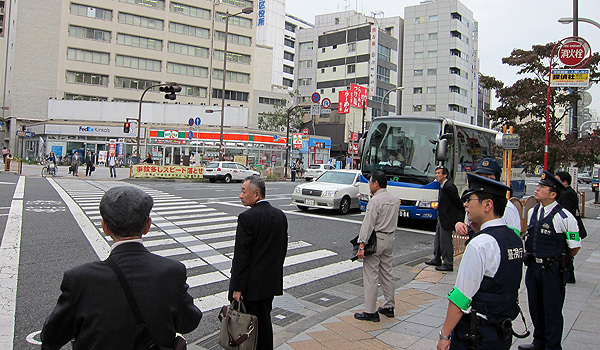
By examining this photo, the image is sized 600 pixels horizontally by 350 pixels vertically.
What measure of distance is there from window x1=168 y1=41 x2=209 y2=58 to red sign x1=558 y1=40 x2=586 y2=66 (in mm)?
54597

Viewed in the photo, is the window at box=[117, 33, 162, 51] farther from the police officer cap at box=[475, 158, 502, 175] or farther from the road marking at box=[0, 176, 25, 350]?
the police officer cap at box=[475, 158, 502, 175]

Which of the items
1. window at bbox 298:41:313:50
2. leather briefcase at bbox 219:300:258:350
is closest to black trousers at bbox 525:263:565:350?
leather briefcase at bbox 219:300:258:350

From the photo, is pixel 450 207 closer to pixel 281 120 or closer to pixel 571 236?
pixel 571 236

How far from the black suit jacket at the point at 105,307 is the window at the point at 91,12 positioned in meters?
61.0

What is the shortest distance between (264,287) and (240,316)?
0.42 meters

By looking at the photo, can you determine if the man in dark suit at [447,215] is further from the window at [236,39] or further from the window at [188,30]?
the window at [236,39]

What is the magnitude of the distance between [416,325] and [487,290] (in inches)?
113

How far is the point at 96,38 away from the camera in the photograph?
54.7 metres

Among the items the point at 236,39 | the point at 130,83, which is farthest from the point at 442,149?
the point at 236,39

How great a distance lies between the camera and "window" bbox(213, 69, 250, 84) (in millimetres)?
63156

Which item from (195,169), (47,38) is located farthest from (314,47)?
(195,169)

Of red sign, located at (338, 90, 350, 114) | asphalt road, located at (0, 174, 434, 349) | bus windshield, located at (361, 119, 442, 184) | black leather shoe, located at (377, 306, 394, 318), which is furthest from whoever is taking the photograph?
red sign, located at (338, 90, 350, 114)

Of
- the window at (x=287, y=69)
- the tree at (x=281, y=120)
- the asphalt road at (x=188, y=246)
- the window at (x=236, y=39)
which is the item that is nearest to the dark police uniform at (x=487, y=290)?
the asphalt road at (x=188, y=246)

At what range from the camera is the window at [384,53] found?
2559 inches
